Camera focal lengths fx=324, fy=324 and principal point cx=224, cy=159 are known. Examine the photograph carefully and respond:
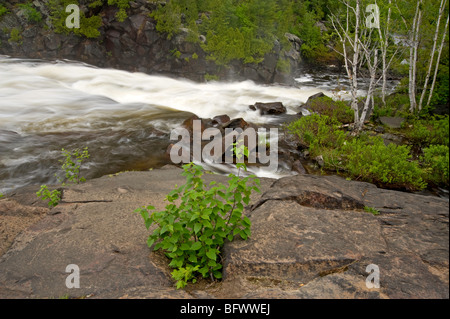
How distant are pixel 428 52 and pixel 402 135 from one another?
5151 millimetres

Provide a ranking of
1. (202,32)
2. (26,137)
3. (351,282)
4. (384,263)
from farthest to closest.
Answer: (202,32) < (26,137) < (384,263) < (351,282)

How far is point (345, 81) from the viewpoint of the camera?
24547 millimetres

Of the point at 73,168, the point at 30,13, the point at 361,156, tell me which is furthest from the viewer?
the point at 30,13

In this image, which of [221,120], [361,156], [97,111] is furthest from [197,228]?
[97,111]

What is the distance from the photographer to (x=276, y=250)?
362cm

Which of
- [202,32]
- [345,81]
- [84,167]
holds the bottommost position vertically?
[84,167]

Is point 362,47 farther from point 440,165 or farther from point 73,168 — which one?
point 73,168

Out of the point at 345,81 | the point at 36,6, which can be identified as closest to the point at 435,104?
the point at 345,81

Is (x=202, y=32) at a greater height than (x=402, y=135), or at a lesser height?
greater

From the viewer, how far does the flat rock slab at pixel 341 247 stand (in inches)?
112

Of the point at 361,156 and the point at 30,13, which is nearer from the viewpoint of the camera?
the point at 361,156

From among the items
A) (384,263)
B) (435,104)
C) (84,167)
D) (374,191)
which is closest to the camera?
(384,263)

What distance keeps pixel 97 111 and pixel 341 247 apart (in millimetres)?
12557
